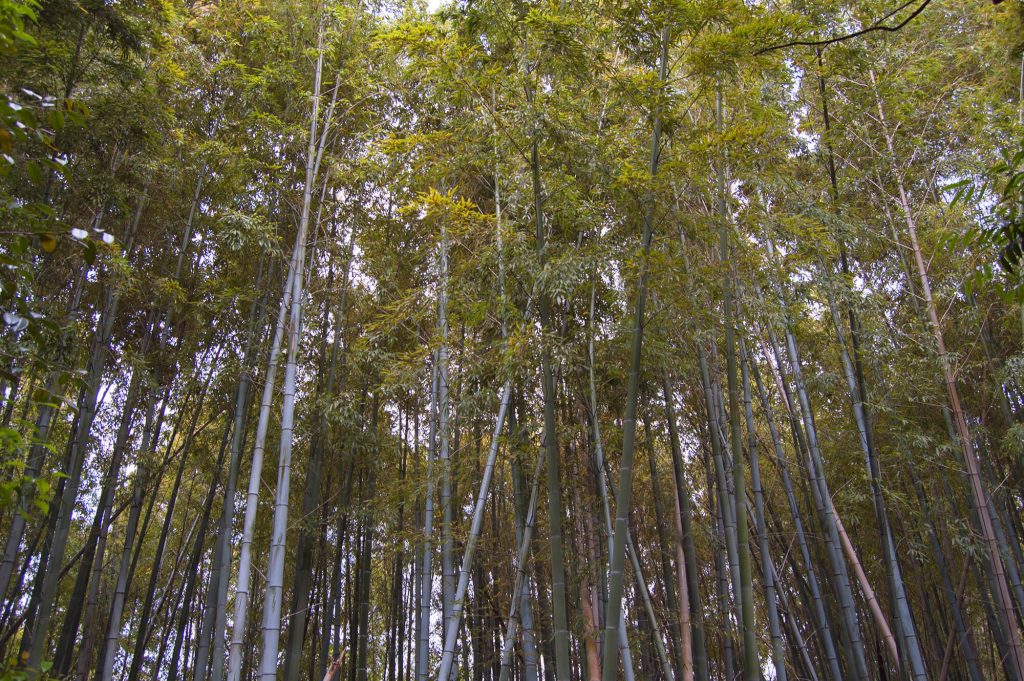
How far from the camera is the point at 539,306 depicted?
146 inches

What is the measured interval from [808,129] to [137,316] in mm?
5806

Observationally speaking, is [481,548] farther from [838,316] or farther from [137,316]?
[137,316]

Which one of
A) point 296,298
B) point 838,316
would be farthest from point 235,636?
point 838,316

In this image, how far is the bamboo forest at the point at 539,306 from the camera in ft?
11.9

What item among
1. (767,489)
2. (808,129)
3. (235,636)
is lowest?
(235,636)

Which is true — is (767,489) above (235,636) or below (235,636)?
above

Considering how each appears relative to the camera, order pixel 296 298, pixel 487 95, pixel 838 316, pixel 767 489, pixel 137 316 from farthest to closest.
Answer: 1. pixel 767 489
2. pixel 137 316
3. pixel 838 316
4. pixel 296 298
5. pixel 487 95

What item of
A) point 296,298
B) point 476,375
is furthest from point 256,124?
point 476,375

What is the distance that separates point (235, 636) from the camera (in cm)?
366

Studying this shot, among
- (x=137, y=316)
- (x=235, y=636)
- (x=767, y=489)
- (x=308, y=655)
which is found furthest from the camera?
(x=308, y=655)

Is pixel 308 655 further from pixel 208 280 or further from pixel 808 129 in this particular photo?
pixel 808 129

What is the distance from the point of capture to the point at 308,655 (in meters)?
8.45

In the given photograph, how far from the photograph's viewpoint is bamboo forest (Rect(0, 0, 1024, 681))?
11.9ft

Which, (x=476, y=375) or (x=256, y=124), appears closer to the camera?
(x=476, y=375)
